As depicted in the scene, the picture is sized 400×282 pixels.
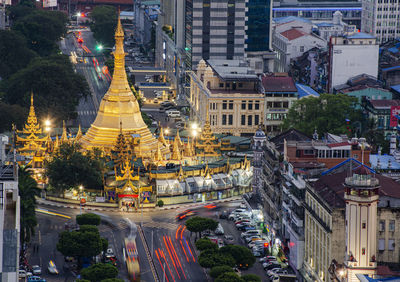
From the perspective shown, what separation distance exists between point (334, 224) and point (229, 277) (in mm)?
15914

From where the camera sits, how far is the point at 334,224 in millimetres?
156625

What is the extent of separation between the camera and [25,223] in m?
174

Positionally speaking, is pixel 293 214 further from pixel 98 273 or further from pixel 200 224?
pixel 98 273

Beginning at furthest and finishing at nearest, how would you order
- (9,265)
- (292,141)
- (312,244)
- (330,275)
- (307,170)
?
(292,141), (307,170), (312,244), (330,275), (9,265)

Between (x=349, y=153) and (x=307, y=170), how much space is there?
1193 centimetres

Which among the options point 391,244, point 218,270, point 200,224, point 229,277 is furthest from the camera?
point 200,224

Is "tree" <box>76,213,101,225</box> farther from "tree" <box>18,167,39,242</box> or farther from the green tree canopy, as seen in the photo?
the green tree canopy

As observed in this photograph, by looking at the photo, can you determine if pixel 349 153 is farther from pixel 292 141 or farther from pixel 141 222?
pixel 141 222

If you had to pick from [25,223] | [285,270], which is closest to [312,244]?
[285,270]

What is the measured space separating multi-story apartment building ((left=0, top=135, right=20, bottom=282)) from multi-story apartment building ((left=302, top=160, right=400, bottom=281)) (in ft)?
166

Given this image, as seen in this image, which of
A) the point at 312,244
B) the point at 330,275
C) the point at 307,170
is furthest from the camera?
the point at 307,170

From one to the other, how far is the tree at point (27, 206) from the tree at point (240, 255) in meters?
27.4

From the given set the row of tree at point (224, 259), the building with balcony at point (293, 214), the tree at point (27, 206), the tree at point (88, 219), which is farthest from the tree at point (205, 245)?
the tree at point (27, 206)

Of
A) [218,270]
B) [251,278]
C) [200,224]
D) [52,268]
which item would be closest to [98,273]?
[52,268]
